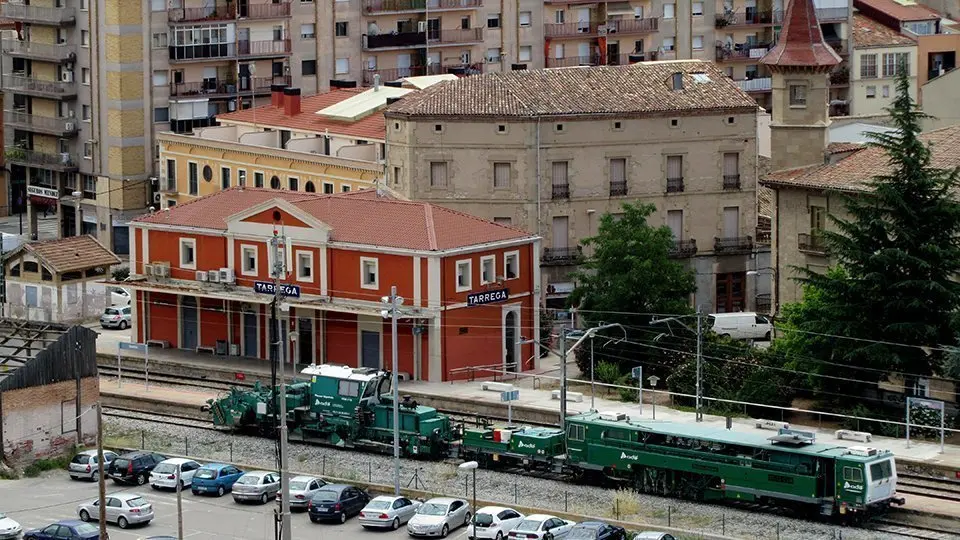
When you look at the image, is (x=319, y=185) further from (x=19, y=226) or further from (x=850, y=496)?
(x=850, y=496)

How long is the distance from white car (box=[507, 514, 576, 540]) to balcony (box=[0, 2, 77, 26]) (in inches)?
2707

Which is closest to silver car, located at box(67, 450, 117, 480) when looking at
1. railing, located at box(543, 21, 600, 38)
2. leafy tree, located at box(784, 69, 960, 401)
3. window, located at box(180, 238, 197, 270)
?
window, located at box(180, 238, 197, 270)

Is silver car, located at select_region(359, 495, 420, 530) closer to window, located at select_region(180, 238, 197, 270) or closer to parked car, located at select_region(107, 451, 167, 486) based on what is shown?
parked car, located at select_region(107, 451, 167, 486)

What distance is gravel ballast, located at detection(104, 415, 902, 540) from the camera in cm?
7412

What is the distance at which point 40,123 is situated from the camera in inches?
5438

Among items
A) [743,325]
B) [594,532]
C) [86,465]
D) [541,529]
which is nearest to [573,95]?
[743,325]

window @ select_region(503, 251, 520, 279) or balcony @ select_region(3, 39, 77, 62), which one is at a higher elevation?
balcony @ select_region(3, 39, 77, 62)

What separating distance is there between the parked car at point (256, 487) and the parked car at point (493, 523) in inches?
306

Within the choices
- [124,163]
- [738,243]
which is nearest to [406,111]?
[738,243]

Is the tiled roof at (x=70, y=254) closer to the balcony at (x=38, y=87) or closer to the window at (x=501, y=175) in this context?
the window at (x=501, y=175)

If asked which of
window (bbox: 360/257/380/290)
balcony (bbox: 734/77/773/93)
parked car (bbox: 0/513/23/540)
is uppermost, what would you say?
balcony (bbox: 734/77/773/93)

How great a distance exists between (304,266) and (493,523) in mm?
27183

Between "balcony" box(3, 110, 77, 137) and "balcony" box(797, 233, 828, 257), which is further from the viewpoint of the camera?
"balcony" box(3, 110, 77, 137)

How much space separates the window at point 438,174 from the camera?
10725 cm
